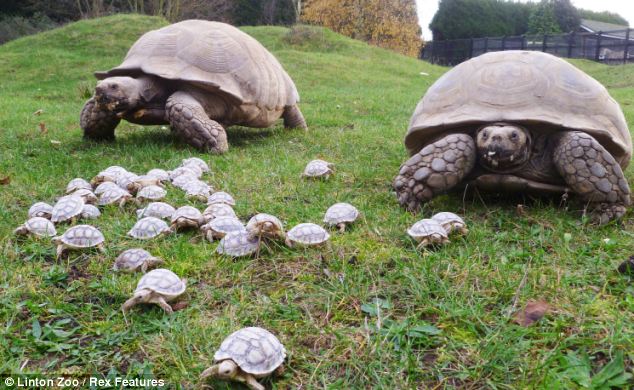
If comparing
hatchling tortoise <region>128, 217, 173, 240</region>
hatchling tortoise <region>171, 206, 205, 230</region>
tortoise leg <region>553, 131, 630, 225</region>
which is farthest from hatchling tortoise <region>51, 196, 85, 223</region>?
tortoise leg <region>553, 131, 630, 225</region>

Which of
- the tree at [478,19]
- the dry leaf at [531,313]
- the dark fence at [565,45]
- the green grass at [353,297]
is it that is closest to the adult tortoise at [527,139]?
the green grass at [353,297]

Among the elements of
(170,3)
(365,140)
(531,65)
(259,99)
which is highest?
(170,3)

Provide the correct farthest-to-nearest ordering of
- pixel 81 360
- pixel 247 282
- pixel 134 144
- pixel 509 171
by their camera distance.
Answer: pixel 134 144 < pixel 509 171 < pixel 247 282 < pixel 81 360

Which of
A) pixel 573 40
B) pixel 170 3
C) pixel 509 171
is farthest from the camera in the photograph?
pixel 573 40

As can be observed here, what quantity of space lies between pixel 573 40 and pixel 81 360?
29.1 m

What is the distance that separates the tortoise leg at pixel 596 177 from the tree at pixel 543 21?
3087cm

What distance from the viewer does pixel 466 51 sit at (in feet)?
97.6

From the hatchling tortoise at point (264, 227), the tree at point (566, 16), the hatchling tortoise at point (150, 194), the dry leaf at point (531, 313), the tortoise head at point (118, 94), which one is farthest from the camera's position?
the tree at point (566, 16)

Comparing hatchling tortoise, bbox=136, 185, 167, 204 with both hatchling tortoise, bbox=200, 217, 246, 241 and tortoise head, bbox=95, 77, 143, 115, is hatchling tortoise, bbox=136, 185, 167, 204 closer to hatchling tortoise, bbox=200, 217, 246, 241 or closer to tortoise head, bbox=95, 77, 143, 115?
hatchling tortoise, bbox=200, 217, 246, 241

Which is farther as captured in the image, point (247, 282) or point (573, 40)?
point (573, 40)

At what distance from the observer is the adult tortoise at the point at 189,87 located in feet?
16.9

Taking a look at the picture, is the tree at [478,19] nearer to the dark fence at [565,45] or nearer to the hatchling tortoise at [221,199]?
the dark fence at [565,45]

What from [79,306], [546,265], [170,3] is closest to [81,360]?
[79,306]

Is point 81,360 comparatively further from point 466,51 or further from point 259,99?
point 466,51
